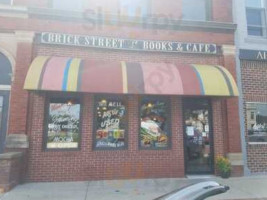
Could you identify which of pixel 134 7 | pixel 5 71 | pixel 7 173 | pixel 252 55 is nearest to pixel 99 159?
pixel 7 173

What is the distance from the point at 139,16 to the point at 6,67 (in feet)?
Answer: 16.1

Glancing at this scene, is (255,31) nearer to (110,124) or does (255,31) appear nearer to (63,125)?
(110,124)

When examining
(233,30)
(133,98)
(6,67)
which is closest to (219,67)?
(233,30)

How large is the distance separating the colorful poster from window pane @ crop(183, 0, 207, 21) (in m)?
4.38

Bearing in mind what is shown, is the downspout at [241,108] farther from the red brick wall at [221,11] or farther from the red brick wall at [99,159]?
the red brick wall at [99,159]

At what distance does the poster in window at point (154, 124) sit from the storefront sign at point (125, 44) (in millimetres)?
1966

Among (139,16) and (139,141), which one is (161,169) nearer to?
(139,141)

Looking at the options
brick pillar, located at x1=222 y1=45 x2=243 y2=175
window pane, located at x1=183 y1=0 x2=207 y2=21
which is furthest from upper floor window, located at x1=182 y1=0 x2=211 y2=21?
brick pillar, located at x1=222 y1=45 x2=243 y2=175

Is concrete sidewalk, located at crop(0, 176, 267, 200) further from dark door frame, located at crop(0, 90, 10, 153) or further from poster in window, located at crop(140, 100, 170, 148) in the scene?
dark door frame, located at crop(0, 90, 10, 153)

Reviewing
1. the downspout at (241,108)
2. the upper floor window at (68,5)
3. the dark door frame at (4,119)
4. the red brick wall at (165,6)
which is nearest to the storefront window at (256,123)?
the downspout at (241,108)

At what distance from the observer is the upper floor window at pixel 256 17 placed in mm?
10883

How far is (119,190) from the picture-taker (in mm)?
7691

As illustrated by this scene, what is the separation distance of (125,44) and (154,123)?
2.97m

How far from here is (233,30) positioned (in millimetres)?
10383
